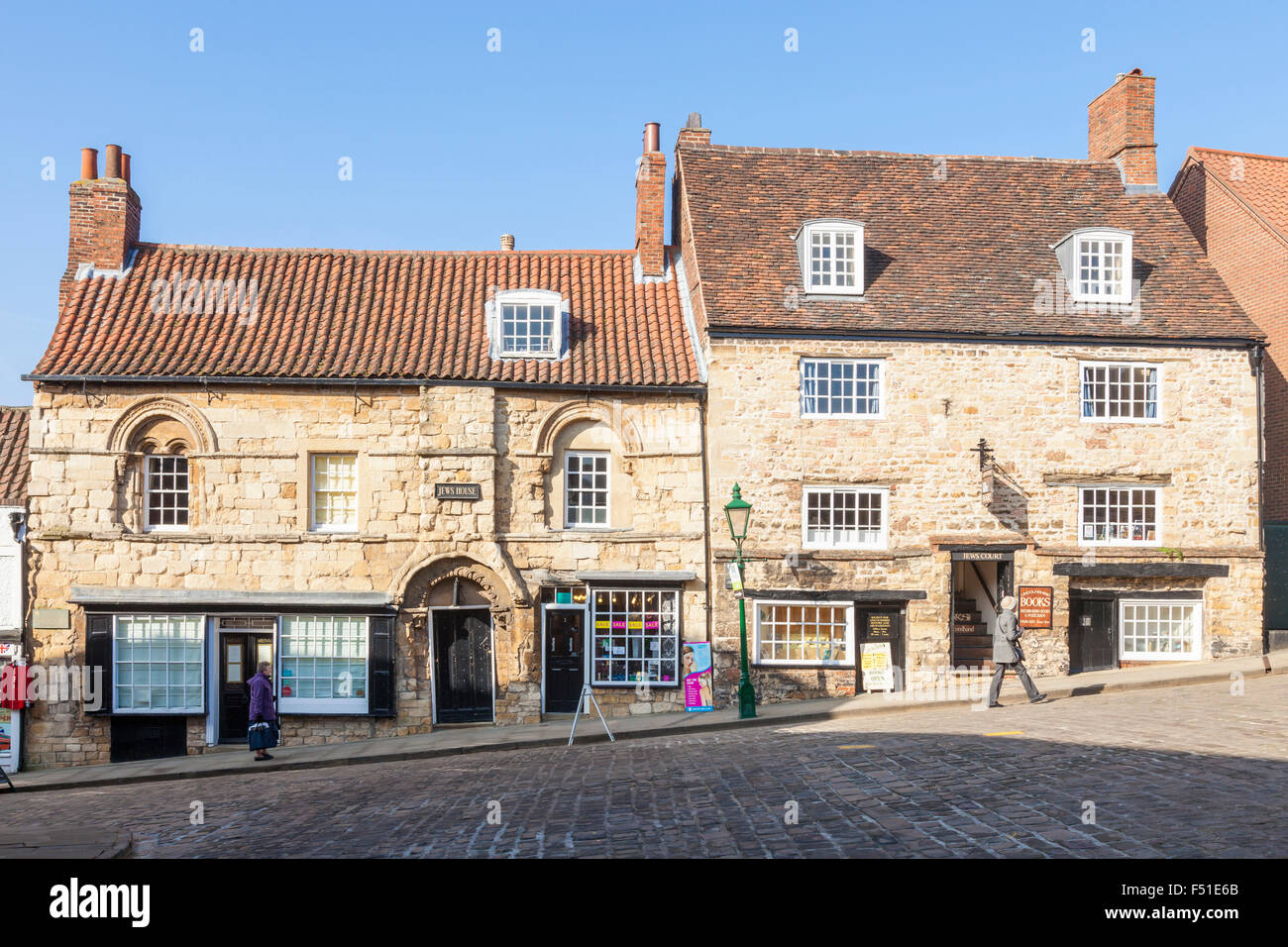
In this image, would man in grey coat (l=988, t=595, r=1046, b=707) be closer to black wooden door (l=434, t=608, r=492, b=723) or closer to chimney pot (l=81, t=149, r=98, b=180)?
black wooden door (l=434, t=608, r=492, b=723)

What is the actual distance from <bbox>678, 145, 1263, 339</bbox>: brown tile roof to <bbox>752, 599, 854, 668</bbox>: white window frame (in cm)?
513

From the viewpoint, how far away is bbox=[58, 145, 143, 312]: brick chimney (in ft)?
72.4

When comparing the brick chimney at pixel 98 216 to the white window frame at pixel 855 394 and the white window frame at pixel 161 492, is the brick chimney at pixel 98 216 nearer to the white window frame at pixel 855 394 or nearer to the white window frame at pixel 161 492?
the white window frame at pixel 161 492

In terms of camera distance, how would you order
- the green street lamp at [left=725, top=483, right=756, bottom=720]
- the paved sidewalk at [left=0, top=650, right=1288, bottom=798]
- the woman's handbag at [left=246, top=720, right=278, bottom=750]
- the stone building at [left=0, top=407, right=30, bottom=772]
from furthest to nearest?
the stone building at [left=0, top=407, right=30, bottom=772]
the green street lamp at [left=725, top=483, right=756, bottom=720]
the woman's handbag at [left=246, top=720, right=278, bottom=750]
the paved sidewalk at [left=0, top=650, right=1288, bottom=798]

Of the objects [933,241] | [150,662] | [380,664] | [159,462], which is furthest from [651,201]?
[150,662]

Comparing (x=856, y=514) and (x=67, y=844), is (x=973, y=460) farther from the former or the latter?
(x=67, y=844)

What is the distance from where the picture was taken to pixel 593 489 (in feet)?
68.1

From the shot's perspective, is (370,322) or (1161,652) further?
(370,322)

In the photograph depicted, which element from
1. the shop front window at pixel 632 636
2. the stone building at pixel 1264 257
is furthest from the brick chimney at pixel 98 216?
the stone building at pixel 1264 257

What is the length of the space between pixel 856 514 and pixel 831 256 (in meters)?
5.21

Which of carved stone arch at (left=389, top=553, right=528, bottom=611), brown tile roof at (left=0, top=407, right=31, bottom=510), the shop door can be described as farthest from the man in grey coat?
brown tile roof at (left=0, top=407, right=31, bottom=510)

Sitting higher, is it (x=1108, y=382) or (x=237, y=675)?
(x=1108, y=382)
